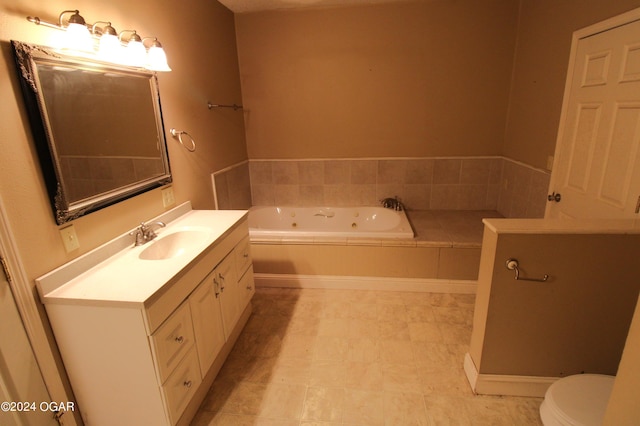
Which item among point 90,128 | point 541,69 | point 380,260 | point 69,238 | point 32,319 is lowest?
point 380,260

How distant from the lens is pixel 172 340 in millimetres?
1368

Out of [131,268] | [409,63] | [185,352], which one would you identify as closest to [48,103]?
[131,268]

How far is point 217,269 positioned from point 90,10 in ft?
4.45

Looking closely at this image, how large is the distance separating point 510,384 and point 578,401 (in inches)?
19.0

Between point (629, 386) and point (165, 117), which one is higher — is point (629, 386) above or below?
below

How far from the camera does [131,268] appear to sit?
1.45 metres

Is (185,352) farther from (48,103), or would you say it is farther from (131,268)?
(48,103)

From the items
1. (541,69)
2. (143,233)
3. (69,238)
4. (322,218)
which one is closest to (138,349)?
(69,238)

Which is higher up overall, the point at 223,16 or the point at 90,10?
the point at 223,16

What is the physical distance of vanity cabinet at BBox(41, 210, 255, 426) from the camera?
123 centimetres

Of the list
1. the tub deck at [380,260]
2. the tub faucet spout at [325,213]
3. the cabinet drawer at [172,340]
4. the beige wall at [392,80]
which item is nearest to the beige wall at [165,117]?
the beige wall at [392,80]

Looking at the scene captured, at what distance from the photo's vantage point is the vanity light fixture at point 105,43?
4.26ft

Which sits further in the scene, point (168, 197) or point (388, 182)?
point (388, 182)

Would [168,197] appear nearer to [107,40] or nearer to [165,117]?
[165,117]
